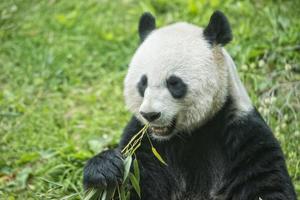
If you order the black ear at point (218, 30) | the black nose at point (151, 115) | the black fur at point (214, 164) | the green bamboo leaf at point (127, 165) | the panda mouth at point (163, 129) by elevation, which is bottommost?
the black fur at point (214, 164)

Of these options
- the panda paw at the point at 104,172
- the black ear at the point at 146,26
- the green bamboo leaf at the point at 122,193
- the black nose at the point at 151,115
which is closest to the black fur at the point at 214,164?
the panda paw at the point at 104,172

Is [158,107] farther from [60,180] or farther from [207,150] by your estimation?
[60,180]

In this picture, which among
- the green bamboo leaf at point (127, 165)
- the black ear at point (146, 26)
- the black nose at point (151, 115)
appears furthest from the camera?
the black ear at point (146, 26)

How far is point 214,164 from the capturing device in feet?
18.3

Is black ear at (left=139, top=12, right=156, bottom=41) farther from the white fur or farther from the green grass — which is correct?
the green grass

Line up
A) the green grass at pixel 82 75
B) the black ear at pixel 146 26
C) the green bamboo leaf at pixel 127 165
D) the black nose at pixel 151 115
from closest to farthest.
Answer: the black nose at pixel 151 115
the green bamboo leaf at pixel 127 165
the black ear at pixel 146 26
the green grass at pixel 82 75

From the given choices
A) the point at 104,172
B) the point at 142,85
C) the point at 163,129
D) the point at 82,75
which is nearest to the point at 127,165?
the point at 104,172

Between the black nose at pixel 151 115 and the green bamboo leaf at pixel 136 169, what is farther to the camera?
the green bamboo leaf at pixel 136 169

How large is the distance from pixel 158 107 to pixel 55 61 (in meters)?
4.58

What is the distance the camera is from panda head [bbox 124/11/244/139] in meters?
5.24

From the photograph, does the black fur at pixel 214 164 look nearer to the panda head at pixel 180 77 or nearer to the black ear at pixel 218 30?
the panda head at pixel 180 77

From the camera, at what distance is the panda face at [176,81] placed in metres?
5.24

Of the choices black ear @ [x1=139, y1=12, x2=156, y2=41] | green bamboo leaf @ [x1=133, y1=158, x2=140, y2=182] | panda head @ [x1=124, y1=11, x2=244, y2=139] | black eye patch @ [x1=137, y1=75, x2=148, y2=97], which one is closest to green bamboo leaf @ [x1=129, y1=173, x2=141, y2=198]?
green bamboo leaf @ [x1=133, y1=158, x2=140, y2=182]

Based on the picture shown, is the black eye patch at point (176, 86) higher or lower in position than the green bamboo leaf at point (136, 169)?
higher
